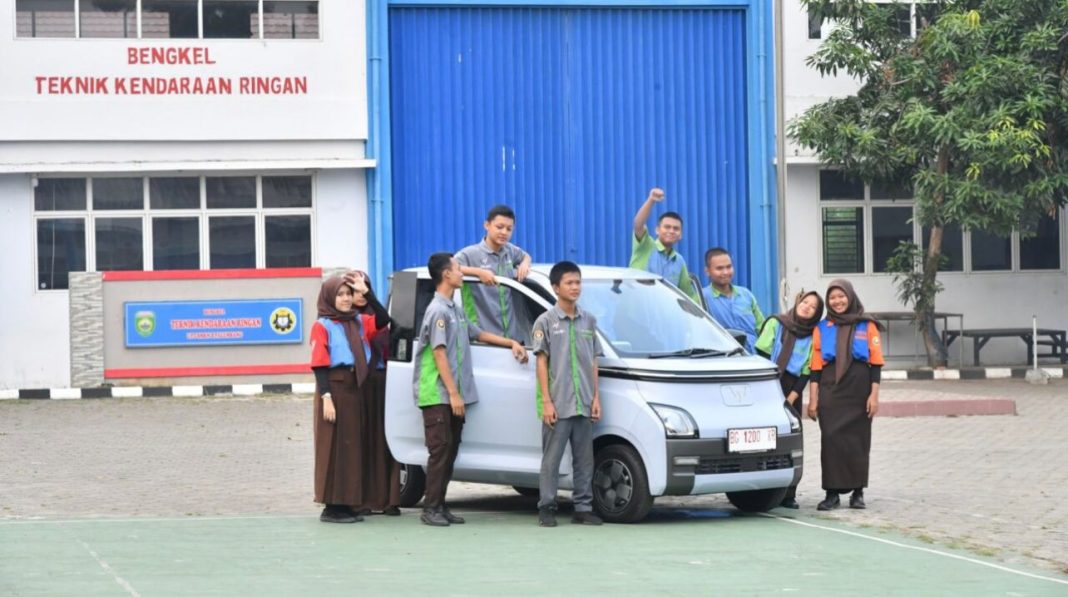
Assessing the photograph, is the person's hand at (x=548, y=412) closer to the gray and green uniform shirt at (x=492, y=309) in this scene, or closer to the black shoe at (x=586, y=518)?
the black shoe at (x=586, y=518)

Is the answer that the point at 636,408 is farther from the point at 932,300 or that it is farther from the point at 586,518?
the point at 932,300

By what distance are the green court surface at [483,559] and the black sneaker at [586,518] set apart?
0.10m

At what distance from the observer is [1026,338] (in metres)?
27.2

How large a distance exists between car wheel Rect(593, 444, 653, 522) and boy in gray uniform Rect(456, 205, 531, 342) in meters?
1.10

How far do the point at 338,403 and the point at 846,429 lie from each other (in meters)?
3.54

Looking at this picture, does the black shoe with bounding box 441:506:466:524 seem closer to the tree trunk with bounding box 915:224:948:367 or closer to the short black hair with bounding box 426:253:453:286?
the short black hair with bounding box 426:253:453:286

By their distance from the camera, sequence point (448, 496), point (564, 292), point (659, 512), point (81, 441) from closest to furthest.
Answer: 1. point (564, 292)
2. point (659, 512)
3. point (448, 496)
4. point (81, 441)

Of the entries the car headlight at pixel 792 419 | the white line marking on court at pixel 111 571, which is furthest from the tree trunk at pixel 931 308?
the white line marking on court at pixel 111 571

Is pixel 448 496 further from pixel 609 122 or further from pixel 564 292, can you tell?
pixel 609 122

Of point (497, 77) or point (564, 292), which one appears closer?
point (564, 292)

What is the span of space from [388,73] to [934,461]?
1258 cm

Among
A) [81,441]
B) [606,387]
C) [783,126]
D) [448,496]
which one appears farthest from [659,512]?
[783,126]

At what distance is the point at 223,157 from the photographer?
85.4ft

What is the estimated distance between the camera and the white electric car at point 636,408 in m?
11.6
